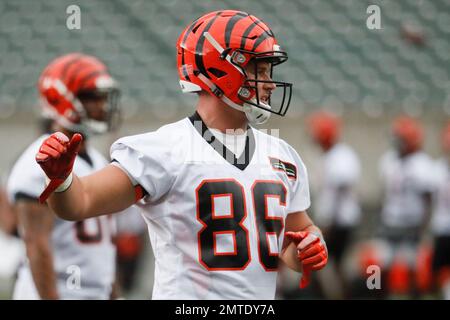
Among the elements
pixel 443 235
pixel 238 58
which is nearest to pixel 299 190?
pixel 238 58

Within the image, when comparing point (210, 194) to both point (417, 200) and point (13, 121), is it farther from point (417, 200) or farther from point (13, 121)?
point (13, 121)

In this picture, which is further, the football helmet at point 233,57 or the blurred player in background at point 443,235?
the blurred player in background at point 443,235

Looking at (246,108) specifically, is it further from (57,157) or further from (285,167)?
(57,157)

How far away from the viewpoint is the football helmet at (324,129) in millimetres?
8781

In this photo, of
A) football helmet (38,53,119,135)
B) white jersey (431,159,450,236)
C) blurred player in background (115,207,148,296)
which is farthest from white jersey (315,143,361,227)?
football helmet (38,53,119,135)

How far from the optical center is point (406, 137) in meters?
8.53

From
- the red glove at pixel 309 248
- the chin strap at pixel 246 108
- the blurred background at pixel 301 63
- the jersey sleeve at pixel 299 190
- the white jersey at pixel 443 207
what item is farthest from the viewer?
the blurred background at pixel 301 63

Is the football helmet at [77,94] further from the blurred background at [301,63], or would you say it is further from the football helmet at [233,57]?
the blurred background at [301,63]

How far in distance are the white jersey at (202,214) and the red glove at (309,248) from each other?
89 mm

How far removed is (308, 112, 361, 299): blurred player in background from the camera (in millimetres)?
8508

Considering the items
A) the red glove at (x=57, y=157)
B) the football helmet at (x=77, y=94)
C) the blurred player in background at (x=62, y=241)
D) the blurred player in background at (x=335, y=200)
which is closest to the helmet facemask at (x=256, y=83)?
the red glove at (x=57, y=157)

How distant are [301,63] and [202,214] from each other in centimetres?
789

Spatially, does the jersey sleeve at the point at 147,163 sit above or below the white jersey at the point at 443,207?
above

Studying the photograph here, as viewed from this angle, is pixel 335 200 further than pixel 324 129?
No
